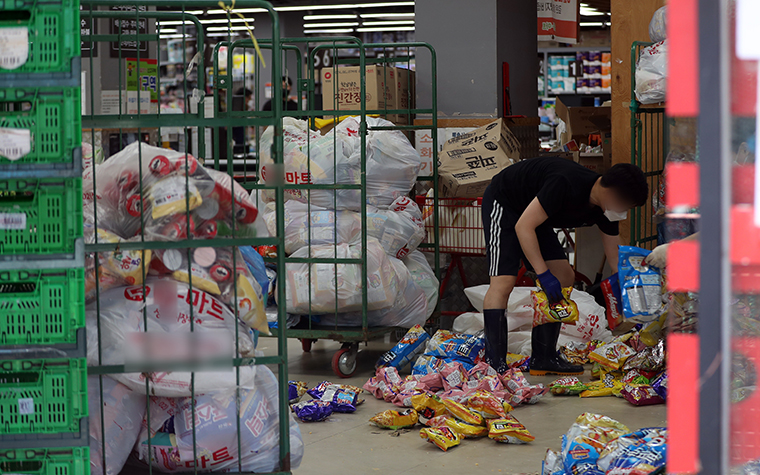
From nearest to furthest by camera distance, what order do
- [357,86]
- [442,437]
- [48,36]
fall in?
[48,36] < [442,437] < [357,86]

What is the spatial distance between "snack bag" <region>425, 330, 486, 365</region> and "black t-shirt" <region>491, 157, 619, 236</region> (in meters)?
0.80

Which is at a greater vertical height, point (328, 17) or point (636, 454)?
point (328, 17)

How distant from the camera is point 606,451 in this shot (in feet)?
8.86

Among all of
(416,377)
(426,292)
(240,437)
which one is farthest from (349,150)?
(240,437)

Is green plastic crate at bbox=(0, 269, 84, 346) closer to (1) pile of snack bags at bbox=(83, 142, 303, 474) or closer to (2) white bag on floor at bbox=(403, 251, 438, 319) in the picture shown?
(1) pile of snack bags at bbox=(83, 142, 303, 474)

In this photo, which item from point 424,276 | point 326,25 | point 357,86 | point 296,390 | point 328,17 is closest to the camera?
point 296,390

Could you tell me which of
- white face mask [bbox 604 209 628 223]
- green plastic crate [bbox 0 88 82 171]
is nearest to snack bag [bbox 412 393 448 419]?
white face mask [bbox 604 209 628 223]

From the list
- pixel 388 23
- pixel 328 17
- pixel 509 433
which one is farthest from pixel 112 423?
pixel 388 23

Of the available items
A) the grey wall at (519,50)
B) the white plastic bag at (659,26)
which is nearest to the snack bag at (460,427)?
the white plastic bag at (659,26)

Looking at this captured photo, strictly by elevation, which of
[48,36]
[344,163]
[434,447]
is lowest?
[434,447]

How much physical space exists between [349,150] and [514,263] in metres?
1.23

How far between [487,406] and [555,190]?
3.79 feet

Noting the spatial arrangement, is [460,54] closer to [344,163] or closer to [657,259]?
[344,163]

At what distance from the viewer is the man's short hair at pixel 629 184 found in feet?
12.4
